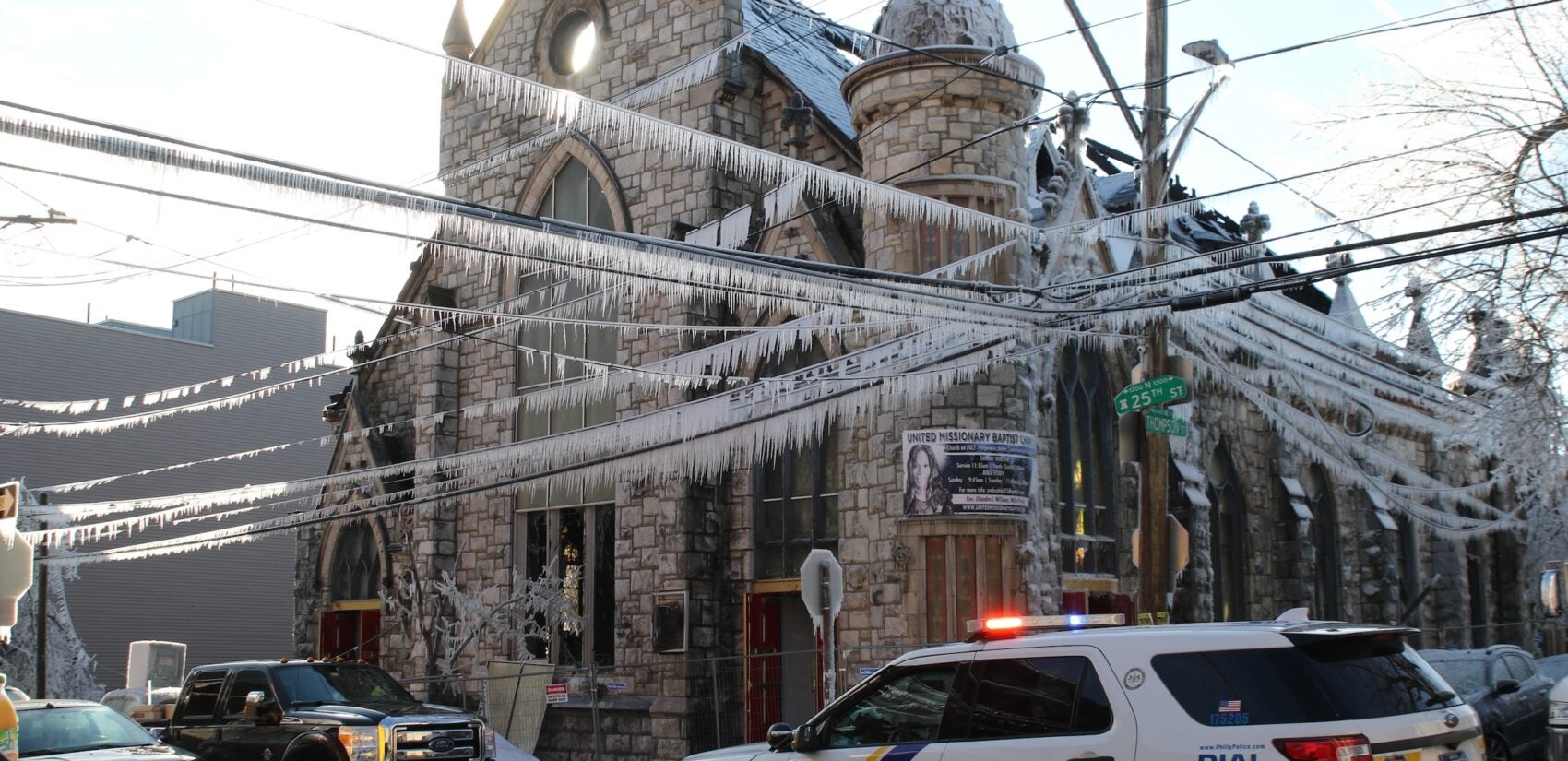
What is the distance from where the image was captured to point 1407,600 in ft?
94.5

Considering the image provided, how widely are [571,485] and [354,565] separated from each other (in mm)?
6958

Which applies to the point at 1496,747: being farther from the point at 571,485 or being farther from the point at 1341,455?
the point at 571,485

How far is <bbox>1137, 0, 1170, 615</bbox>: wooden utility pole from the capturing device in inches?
513

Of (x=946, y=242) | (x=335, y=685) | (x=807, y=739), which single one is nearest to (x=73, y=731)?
(x=335, y=685)

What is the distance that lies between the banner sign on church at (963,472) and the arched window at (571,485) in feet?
Result: 19.6

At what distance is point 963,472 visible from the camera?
16.4 m

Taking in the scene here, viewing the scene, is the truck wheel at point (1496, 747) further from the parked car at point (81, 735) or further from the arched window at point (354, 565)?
the arched window at point (354, 565)

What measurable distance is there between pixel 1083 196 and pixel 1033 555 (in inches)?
209

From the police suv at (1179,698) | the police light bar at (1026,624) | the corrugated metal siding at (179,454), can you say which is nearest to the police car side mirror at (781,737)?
the police suv at (1179,698)

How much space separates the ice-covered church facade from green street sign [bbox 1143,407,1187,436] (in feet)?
4.81

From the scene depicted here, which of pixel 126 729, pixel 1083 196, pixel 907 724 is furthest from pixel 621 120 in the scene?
pixel 1083 196

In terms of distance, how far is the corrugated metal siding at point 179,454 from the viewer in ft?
118

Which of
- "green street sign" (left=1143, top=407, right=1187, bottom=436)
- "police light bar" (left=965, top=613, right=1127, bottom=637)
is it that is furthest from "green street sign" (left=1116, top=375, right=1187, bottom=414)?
"police light bar" (left=965, top=613, right=1127, bottom=637)

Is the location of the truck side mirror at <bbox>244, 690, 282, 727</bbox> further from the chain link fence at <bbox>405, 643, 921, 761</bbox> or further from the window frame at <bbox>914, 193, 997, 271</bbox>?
the window frame at <bbox>914, 193, 997, 271</bbox>
